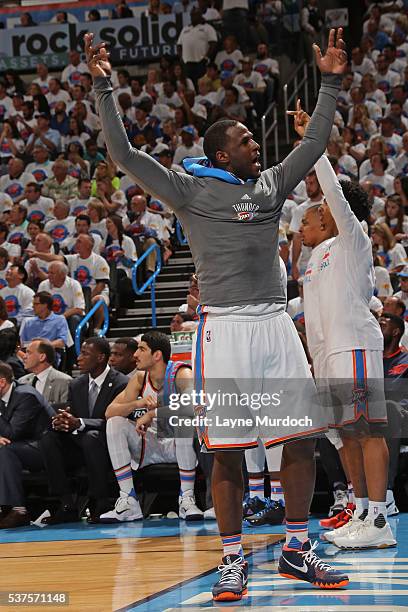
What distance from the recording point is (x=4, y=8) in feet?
65.9

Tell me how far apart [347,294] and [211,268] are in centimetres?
140

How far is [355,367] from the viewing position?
586cm

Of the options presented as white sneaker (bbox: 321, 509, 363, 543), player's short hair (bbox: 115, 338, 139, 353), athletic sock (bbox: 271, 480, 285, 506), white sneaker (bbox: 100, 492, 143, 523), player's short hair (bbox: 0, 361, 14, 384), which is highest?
player's short hair (bbox: 115, 338, 139, 353)

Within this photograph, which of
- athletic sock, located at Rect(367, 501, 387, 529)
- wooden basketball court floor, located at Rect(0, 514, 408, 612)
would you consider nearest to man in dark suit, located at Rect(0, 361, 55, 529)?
wooden basketball court floor, located at Rect(0, 514, 408, 612)

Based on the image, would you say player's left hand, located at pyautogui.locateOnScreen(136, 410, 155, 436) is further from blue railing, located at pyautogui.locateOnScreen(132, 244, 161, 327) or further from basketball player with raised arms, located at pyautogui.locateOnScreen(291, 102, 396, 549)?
blue railing, located at pyautogui.locateOnScreen(132, 244, 161, 327)

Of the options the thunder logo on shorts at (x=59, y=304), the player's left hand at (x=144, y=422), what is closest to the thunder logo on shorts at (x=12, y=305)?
the thunder logo on shorts at (x=59, y=304)

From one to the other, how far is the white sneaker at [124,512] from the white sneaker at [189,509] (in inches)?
14.3

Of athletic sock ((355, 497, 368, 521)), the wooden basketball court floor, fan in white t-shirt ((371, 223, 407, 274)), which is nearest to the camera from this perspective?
the wooden basketball court floor

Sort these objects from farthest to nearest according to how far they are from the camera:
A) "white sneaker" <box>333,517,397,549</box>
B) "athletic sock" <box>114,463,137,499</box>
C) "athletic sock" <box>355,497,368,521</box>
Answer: "athletic sock" <box>114,463,137,499</box> → "athletic sock" <box>355,497,368,521</box> → "white sneaker" <box>333,517,397,549</box>

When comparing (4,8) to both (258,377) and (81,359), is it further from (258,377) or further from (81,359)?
(258,377)

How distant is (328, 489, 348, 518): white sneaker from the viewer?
729 cm

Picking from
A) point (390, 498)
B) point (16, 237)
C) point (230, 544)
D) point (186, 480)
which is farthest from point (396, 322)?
point (16, 237)

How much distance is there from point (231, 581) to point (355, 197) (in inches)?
102

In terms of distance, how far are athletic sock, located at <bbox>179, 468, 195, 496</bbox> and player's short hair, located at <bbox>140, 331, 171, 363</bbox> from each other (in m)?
0.92
